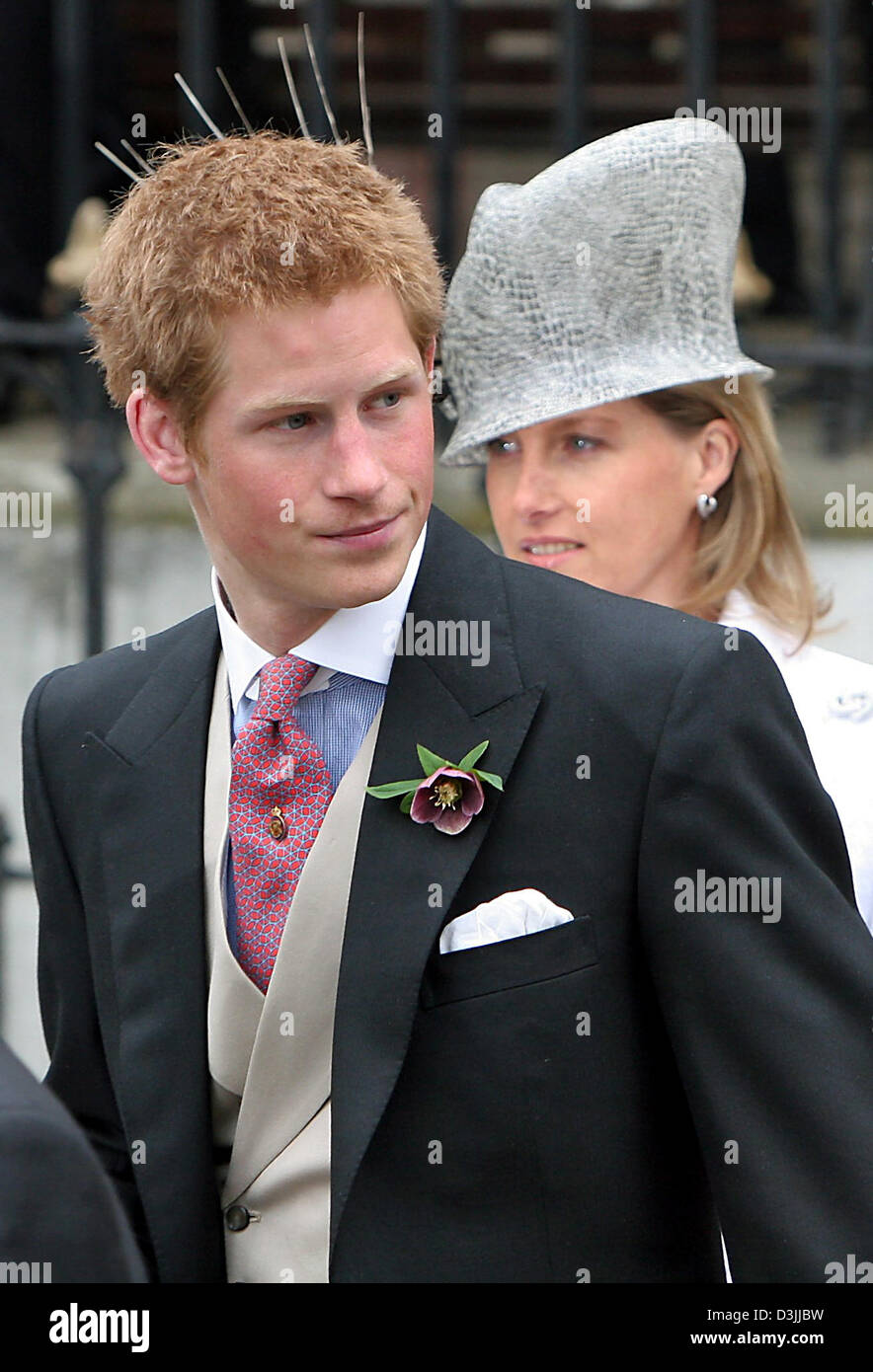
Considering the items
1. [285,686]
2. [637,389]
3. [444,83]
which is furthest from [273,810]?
[444,83]

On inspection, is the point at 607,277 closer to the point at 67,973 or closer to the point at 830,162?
the point at 67,973

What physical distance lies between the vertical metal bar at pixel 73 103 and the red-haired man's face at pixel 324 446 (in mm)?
2772

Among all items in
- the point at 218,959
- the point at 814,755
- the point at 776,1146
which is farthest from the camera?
the point at 814,755

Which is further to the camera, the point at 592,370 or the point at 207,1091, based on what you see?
the point at 592,370

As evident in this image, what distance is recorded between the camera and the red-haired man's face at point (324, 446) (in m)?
2.01

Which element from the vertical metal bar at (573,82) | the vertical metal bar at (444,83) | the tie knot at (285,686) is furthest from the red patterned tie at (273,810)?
the vertical metal bar at (573,82)

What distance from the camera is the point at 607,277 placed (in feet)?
9.75

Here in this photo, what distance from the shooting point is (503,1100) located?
2043 mm

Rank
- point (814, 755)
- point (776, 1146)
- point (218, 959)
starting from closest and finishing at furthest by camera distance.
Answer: point (776, 1146) → point (218, 959) → point (814, 755)

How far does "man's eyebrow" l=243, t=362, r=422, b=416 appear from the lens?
6.61 ft

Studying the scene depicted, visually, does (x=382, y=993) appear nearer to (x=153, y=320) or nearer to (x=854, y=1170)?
(x=854, y=1170)

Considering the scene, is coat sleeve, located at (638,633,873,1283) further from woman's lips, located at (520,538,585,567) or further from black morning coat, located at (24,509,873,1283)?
woman's lips, located at (520,538,585,567)

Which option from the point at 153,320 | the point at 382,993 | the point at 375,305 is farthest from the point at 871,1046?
the point at 153,320

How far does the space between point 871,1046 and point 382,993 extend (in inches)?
20.5
